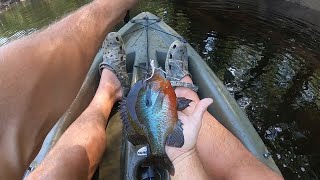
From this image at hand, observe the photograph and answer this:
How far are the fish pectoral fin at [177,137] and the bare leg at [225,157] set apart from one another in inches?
26.1

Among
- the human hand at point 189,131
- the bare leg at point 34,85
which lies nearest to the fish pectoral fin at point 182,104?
the human hand at point 189,131

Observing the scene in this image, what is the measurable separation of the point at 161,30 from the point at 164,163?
2737 millimetres

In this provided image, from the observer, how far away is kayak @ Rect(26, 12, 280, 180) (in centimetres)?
223

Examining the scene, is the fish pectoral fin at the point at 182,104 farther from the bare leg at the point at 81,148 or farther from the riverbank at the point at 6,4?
the riverbank at the point at 6,4

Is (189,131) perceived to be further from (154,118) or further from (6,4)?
(6,4)

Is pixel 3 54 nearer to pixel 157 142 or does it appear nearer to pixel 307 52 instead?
pixel 157 142

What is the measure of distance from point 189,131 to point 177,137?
0.12 m

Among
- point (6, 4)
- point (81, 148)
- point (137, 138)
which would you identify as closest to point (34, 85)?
point (81, 148)

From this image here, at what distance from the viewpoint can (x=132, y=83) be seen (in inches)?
128

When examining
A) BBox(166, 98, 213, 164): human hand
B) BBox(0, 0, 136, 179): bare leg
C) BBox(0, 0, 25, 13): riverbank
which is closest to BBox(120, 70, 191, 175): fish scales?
BBox(166, 98, 213, 164): human hand

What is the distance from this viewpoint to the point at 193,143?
1.69 m

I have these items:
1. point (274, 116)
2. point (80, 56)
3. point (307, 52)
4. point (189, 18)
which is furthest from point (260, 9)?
point (80, 56)

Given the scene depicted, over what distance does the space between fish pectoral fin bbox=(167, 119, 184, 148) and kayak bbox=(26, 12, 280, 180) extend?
113mm

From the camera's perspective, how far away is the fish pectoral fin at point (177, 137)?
1.54 meters
